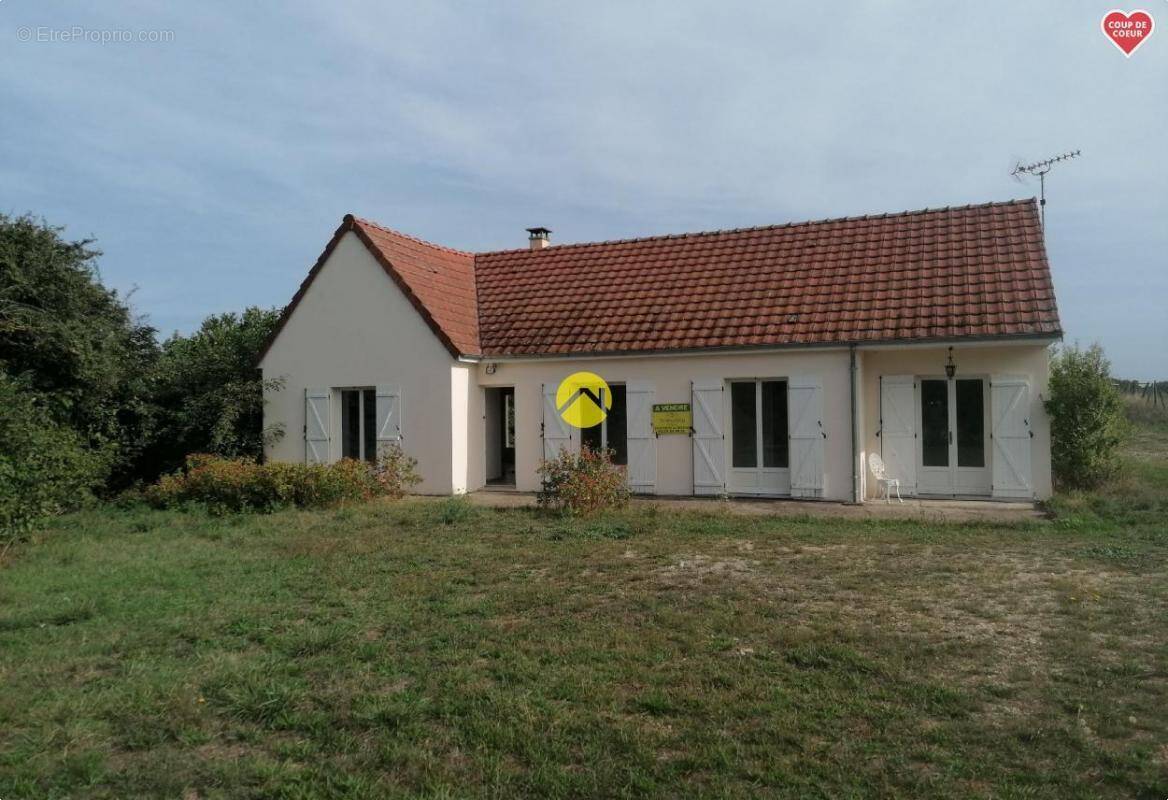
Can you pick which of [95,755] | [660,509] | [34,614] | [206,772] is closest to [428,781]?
[206,772]

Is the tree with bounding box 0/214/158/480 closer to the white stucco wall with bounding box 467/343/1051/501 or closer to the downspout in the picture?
the white stucco wall with bounding box 467/343/1051/501

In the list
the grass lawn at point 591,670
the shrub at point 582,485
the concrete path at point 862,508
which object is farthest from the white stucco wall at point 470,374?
the grass lawn at point 591,670

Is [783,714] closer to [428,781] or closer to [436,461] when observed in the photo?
[428,781]

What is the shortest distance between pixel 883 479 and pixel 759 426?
224 centimetres

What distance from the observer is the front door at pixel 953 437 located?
13695 millimetres

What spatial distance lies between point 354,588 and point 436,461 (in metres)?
7.66

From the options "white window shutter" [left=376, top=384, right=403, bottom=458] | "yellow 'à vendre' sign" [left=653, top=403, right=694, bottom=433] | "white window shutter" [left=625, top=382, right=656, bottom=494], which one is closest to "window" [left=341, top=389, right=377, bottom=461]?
"white window shutter" [left=376, top=384, right=403, bottom=458]

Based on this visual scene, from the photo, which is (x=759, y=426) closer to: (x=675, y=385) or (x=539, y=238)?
(x=675, y=385)

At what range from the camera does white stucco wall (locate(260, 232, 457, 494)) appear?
15.4 m

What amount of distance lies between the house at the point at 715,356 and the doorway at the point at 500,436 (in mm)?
56

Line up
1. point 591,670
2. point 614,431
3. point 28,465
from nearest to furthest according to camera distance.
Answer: point 591,670, point 28,465, point 614,431

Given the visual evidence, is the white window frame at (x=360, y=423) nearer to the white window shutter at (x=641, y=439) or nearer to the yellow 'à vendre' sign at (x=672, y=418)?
the white window shutter at (x=641, y=439)

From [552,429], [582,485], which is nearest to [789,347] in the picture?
[582,485]

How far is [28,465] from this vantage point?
1002cm
